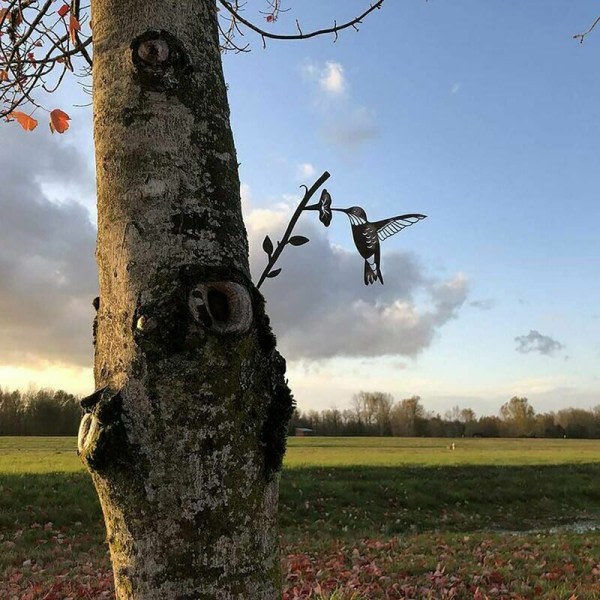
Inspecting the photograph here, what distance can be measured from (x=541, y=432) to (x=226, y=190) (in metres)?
95.5

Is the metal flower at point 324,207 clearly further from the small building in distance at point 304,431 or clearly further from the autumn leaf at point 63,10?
the small building in distance at point 304,431

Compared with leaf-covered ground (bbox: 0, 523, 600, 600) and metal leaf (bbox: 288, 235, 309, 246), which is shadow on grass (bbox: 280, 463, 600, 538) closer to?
leaf-covered ground (bbox: 0, 523, 600, 600)

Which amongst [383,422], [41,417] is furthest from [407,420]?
[41,417]

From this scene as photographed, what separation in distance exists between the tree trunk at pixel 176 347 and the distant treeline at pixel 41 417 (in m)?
63.5

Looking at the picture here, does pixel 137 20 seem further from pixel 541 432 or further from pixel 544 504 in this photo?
pixel 541 432

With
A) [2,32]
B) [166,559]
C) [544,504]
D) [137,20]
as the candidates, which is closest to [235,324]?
[166,559]

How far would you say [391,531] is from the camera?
1461 cm

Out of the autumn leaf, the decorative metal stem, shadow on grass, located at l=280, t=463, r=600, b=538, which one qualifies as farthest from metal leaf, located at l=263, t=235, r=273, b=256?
shadow on grass, located at l=280, t=463, r=600, b=538

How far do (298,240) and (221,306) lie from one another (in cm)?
68

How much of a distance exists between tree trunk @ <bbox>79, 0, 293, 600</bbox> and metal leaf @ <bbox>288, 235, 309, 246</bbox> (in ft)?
1.58

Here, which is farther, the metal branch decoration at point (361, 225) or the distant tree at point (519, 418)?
the distant tree at point (519, 418)

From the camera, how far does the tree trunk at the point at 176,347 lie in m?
1.18

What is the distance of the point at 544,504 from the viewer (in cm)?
1986

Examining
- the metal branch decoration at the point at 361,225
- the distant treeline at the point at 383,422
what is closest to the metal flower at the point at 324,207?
the metal branch decoration at the point at 361,225
